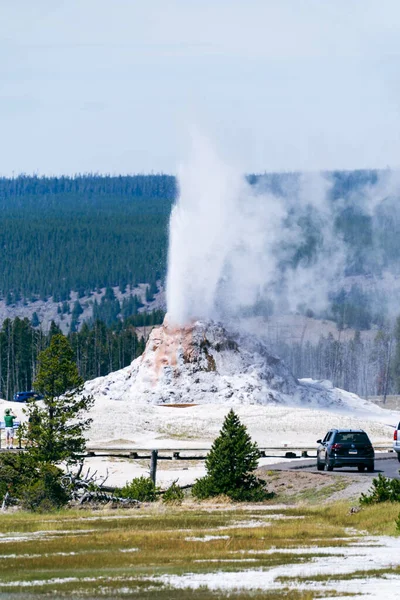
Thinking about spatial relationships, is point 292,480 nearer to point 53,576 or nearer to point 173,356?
point 53,576

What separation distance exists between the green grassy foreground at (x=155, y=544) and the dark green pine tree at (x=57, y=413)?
399cm

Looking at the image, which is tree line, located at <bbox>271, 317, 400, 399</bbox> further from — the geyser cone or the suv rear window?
the suv rear window

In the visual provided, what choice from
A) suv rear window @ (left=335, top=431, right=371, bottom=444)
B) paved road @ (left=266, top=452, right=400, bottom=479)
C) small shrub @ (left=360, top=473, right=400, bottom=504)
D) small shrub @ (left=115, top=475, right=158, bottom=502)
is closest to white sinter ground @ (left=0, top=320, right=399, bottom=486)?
paved road @ (left=266, top=452, right=400, bottom=479)

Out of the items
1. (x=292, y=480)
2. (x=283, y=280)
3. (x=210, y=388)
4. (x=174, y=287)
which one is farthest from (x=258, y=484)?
(x=283, y=280)

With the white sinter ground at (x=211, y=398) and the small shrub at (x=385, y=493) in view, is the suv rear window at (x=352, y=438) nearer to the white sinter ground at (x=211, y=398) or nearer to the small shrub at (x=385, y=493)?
the small shrub at (x=385, y=493)

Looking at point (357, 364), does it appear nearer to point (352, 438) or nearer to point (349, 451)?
point (352, 438)

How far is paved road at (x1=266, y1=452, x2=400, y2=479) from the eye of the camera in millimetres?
Result: 40719

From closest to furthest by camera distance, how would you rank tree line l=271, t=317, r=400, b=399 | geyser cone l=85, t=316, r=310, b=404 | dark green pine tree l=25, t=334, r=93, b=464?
dark green pine tree l=25, t=334, r=93, b=464, geyser cone l=85, t=316, r=310, b=404, tree line l=271, t=317, r=400, b=399

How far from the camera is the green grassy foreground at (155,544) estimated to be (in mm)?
18922

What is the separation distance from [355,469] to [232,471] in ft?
25.6

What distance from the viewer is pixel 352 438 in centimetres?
4194

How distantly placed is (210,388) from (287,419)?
8680 mm

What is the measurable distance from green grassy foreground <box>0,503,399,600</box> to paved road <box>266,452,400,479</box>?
692 cm

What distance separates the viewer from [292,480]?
3934cm
